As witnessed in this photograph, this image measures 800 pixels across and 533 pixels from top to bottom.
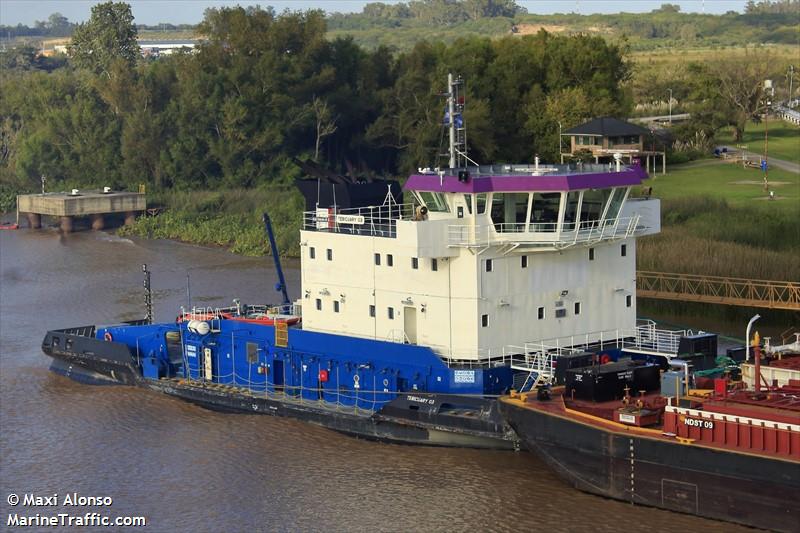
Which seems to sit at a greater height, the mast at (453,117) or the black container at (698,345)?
the mast at (453,117)

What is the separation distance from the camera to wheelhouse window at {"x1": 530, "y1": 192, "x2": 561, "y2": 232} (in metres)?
25.8

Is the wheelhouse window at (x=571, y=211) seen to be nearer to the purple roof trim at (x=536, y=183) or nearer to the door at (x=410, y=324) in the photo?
the purple roof trim at (x=536, y=183)

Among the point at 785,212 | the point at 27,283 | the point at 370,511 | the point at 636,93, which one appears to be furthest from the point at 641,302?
the point at 636,93

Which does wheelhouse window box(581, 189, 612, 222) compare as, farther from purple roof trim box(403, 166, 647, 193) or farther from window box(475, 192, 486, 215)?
window box(475, 192, 486, 215)

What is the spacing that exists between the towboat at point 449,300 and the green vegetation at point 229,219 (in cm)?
2294

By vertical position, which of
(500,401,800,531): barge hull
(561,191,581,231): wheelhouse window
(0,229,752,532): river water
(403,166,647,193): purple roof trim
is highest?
(403,166,647,193): purple roof trim

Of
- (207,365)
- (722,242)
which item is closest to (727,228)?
(722,242)

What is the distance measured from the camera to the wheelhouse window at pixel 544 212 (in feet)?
84.5

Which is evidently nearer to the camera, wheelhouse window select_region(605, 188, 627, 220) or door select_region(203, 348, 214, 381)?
wheelhouse window select_region(605, 188, 627, 220)

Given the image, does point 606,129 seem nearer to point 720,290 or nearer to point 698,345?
point 720,290

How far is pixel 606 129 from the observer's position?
57250 mm

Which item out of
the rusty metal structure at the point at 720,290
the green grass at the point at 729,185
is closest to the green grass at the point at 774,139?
the green grass at the point at 729,185

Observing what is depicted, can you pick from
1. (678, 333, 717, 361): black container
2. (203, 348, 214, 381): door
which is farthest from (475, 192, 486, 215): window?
(203, 348, 214, 381): door

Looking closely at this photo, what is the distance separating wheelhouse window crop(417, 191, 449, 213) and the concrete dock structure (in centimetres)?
3822
